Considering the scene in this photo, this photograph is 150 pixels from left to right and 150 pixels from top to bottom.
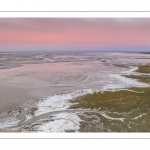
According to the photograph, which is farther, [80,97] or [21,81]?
[21,81]

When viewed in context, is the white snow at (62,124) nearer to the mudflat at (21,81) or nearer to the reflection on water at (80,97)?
the reflection on water at (80,97)

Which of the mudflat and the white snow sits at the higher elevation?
the mudflat

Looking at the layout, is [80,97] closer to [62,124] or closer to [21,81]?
[62,124]

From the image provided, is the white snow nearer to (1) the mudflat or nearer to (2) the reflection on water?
(2) the reflection on water

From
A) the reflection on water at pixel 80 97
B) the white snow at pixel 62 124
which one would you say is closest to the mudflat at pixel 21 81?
the reflection on water at pixel 80 97

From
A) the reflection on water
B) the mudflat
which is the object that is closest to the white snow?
the reflection on water

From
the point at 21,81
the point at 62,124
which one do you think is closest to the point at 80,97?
the point at 62,124

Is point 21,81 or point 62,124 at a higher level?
point 21,81

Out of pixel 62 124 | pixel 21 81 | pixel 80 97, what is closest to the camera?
→ pixel 62 124
